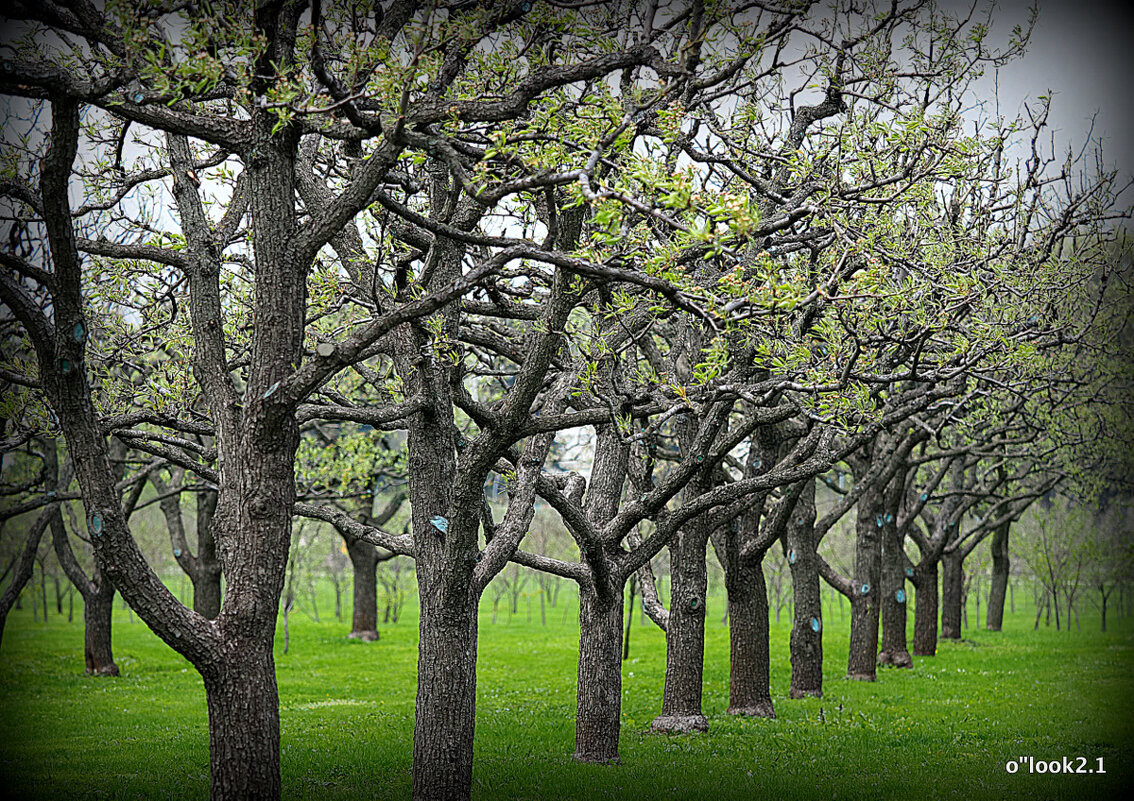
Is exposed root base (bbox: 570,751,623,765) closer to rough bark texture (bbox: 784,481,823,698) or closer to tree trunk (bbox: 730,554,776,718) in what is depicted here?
tree trunk (bbox: 730,554,776,718)

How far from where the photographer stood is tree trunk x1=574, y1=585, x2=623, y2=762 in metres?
12.3

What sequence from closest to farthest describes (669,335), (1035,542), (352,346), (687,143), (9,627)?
(352,346) → (687,143) → (669,335) → (9,627) → (1035,542)

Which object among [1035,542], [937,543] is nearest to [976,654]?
[937,543]

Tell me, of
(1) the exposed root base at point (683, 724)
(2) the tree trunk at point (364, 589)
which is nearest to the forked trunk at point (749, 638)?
(1) the exposed root base at point (683, 724)

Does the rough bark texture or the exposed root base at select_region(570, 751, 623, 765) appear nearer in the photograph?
the exposed root base at select_region(570, 751, 623, 765)

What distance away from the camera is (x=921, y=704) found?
18.5 m

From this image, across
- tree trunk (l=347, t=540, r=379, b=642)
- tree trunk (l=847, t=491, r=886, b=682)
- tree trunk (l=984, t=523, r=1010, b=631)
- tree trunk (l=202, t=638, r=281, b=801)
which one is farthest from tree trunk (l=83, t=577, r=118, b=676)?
tree trunk (l=984, t=523, r=1010, b=631)

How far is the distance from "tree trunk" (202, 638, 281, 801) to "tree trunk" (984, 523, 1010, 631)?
96.8ft

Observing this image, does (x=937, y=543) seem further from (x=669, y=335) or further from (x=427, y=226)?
(x=427, y=226)

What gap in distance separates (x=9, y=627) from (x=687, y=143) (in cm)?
3749

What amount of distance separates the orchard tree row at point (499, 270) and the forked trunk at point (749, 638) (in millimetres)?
→ 64

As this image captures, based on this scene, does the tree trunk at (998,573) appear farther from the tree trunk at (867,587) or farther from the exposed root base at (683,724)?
the exposed root base at (683,724)

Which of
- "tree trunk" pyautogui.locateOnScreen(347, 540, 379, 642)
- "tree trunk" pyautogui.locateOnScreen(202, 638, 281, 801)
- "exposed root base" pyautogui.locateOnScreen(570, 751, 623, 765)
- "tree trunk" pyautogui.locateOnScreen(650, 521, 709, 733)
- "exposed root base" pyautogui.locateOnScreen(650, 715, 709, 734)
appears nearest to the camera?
"tree trunk" pyautogui.locateOnScreen(202, 638, 281, 801)

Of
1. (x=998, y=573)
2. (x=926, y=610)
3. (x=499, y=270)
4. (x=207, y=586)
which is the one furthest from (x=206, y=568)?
(x=998, y=573)
